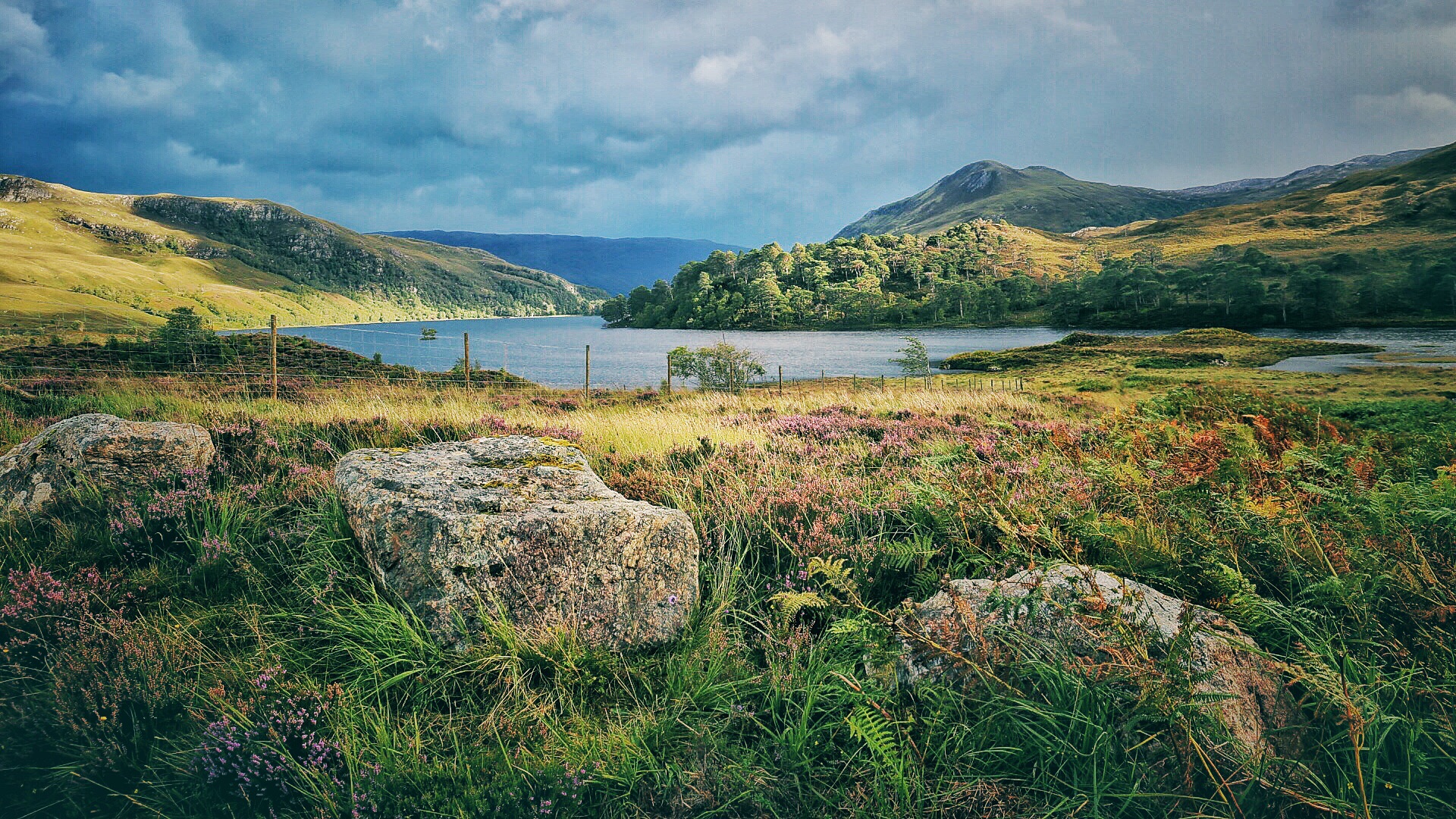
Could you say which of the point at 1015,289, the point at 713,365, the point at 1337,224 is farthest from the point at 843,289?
the point at 713,365

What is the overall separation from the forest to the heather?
32351 millimetres

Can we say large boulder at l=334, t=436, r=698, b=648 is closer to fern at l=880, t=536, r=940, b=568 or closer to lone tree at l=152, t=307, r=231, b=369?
fern at l=880, t=536, r=940, b=568

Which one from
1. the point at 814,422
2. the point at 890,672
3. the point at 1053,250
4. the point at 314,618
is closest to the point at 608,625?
the point at 890,672

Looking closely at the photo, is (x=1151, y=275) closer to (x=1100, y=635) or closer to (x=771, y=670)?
(x=1100, y=635)

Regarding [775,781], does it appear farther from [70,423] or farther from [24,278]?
[24,278]

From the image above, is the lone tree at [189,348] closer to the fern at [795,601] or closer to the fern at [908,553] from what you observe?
the fern at [795,601]

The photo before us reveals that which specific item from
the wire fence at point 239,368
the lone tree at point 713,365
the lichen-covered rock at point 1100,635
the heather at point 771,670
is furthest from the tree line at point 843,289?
the lichen-covered rock at point 1100,635

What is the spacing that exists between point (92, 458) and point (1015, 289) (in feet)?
468

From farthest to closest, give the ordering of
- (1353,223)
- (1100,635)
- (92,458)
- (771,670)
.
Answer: (1353,223), (92,458), (771,670), (1100,635)

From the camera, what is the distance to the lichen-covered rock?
2.02 meters

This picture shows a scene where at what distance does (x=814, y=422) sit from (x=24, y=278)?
7571 inches

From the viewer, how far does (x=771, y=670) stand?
268 centimetres

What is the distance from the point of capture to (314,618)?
322cm

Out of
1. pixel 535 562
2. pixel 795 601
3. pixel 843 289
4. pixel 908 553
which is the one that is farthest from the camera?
pixel 843 289
